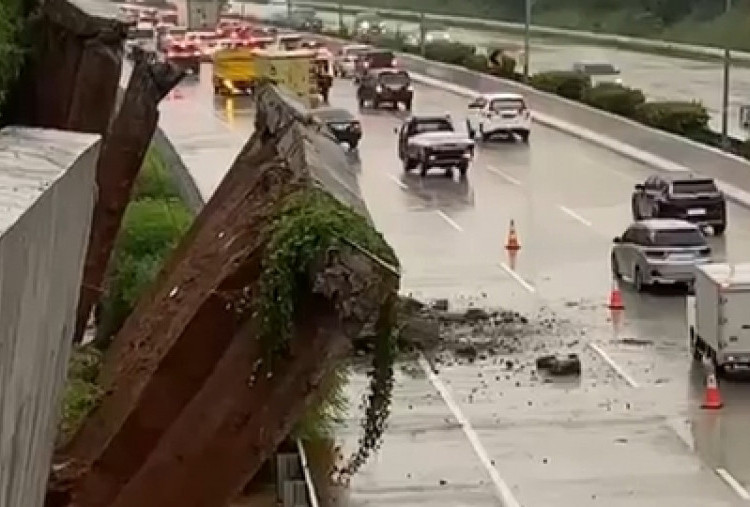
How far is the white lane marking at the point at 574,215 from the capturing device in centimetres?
3984

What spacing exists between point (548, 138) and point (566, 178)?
942 cm

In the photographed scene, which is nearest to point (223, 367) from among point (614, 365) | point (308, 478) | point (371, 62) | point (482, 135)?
point (308, 478)

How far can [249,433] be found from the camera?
27.8ft

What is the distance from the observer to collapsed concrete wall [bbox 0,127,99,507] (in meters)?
5.10

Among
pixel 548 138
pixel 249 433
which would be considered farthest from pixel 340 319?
pixel 548 138

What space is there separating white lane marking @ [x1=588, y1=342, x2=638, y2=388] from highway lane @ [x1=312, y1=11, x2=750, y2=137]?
25.6m

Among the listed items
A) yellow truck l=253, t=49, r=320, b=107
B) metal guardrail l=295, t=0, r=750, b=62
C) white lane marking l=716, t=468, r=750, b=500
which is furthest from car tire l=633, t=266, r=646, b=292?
metal guardrail l=295, t=0, r=750, b=62

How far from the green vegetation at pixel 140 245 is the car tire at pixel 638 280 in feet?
25.2

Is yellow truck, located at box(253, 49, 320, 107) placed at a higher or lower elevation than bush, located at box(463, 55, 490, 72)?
higher

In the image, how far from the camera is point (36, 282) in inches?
221

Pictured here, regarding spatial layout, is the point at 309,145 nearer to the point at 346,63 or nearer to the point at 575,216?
the point at 575,216

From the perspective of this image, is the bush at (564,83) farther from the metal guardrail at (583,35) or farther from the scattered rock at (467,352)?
the scattered rock at (467,352)

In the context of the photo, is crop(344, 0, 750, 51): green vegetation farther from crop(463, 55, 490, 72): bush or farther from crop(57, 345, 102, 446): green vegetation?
crop(57, 345, 102, 446): green vegetation

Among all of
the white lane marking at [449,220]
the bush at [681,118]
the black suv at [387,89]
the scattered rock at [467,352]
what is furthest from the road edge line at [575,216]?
the black suv at [387,89]
